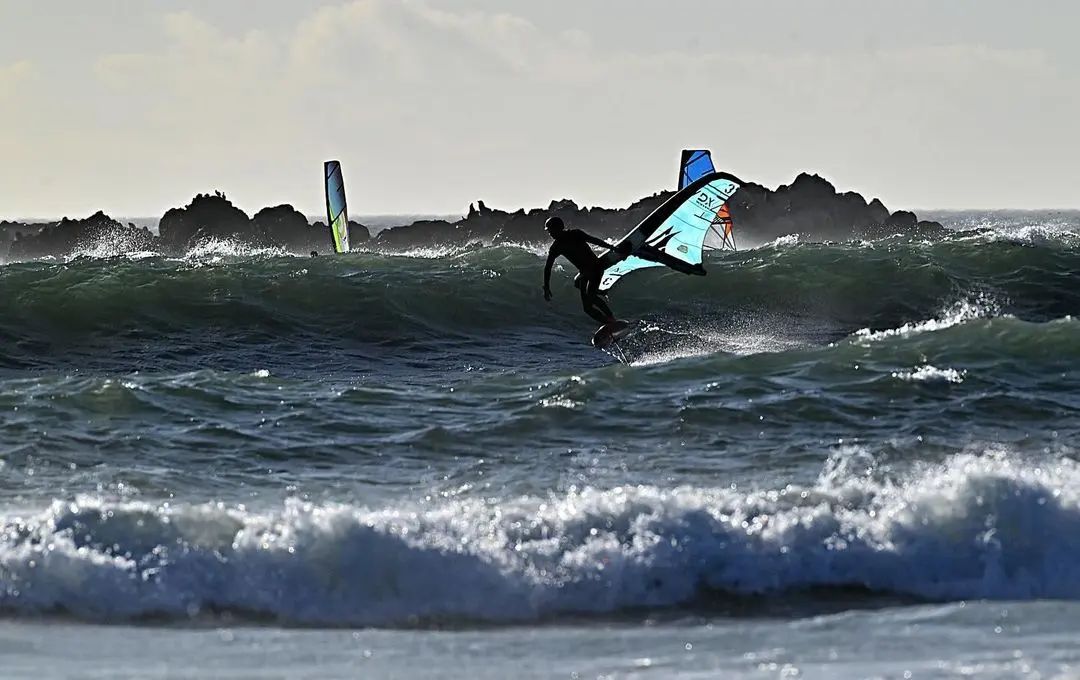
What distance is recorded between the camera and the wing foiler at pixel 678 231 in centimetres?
1208

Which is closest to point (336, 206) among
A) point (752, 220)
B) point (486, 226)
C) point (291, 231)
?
point (486, 226)

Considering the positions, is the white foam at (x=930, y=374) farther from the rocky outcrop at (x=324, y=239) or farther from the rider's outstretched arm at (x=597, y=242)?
the rocky outcrop at (x=324, y=239)

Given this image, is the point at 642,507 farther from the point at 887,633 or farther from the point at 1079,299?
the point at 1079,299

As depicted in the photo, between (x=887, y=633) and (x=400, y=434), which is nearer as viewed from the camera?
(x=887, y=633)

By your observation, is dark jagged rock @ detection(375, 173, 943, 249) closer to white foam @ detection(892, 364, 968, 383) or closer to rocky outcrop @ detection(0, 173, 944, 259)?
rocky outcrop @ detection(0, 173, 944, 259)

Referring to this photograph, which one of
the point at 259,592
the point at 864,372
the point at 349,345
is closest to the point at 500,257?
the point at 349,345

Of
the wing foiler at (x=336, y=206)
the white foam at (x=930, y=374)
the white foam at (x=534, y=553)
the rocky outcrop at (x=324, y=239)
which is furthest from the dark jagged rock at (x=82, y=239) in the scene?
the white foam at (x=534, y=553)

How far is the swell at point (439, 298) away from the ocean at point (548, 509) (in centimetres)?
71

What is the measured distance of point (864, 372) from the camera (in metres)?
12.9

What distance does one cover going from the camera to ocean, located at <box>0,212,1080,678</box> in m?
6.80

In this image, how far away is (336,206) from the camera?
1247 inches

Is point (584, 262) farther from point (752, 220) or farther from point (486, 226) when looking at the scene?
point (752, 220)

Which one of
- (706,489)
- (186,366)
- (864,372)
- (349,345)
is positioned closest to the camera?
(706,489)

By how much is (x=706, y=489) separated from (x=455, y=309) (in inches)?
403
